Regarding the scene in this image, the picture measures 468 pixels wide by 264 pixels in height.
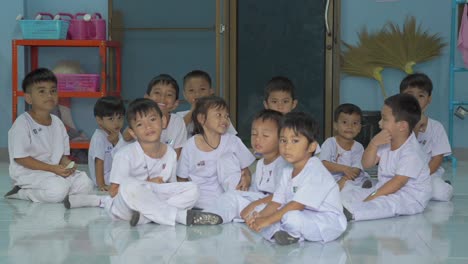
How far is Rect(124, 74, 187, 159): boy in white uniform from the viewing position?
448 cm

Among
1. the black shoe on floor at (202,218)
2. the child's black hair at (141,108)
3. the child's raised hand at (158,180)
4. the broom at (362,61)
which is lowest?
the black shoe on floor at (202,218)

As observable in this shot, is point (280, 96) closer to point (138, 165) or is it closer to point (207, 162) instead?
point (207, 162)

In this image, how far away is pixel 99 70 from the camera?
21.6ft

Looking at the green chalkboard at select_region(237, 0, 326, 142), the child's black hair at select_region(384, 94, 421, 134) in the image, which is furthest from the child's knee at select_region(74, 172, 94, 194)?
the green chalkboard at select_region(237, 0, 326, 142)

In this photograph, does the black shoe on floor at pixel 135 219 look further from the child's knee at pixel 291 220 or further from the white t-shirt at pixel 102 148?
the white t-shirt at pixel 102 148

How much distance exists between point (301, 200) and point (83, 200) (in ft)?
4.82

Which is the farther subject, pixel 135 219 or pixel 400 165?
pixel 400 165

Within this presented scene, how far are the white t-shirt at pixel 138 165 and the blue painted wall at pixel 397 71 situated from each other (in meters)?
3.15

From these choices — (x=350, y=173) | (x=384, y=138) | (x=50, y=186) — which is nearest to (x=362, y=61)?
(x=350, y=173)

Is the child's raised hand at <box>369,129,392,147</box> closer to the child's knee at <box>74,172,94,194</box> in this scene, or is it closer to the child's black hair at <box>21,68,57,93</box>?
the child's knee at <box>74,172,94,194</box>

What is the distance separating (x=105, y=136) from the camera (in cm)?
477

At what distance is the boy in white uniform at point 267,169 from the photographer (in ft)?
11.9

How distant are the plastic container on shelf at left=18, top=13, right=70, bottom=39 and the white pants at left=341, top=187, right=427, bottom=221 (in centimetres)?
320

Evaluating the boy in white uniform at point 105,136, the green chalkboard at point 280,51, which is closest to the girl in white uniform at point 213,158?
the boy in white uniform at point 105,136
